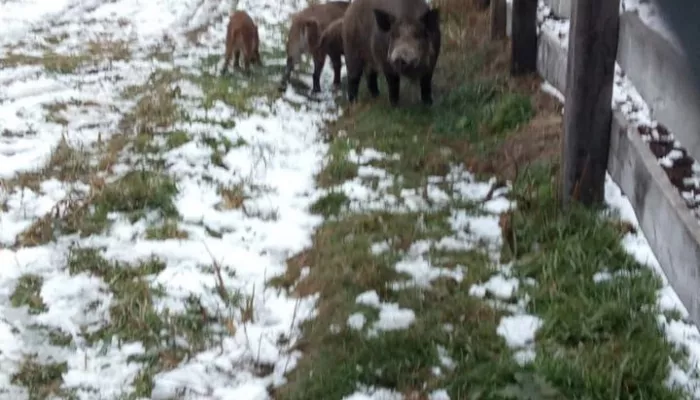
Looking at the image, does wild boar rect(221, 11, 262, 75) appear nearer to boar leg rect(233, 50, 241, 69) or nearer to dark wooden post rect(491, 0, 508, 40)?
boar leg rect(233, 50, 241, 69)

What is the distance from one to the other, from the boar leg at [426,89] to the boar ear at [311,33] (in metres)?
1.49

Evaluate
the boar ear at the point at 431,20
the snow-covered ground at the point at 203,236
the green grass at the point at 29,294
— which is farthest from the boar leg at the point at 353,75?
the green grass at the point at 29,294

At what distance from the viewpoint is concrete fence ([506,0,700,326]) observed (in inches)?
144

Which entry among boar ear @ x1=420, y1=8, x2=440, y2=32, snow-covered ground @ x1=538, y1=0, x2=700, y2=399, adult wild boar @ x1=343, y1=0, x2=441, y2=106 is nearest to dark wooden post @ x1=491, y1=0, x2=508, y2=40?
adult wild boar @ x1=343, y1=0, x2=441, y2=106

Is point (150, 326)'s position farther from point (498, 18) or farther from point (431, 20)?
point (498, 18)

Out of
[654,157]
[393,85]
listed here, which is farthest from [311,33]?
[654,157]

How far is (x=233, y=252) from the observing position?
5184 millimetres

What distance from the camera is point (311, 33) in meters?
9.38

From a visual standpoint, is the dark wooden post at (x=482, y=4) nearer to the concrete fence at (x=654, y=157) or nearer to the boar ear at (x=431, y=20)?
the boar ear at (x=431, y=20)

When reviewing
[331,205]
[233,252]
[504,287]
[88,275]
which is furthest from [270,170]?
[504,287]

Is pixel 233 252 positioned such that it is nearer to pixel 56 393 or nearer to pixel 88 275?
pixel 88 275

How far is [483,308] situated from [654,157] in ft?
3.45

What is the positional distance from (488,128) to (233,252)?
2623mm

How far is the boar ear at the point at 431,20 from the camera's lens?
793 cm
